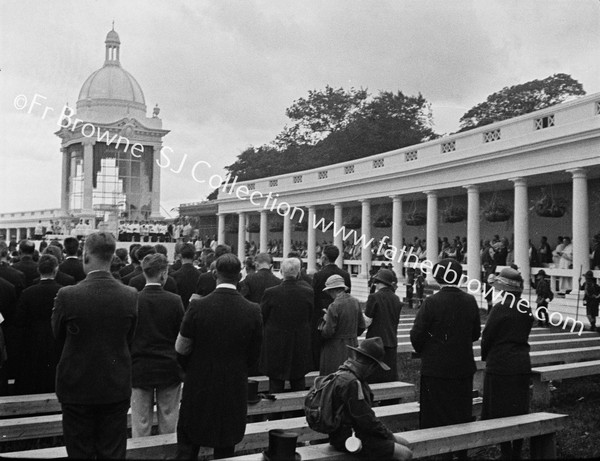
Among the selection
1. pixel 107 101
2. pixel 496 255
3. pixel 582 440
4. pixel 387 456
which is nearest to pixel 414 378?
pixel 582 440

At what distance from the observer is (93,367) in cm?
463

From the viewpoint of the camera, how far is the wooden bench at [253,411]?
19.1 ft

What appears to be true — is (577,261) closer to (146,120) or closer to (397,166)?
(397,166)

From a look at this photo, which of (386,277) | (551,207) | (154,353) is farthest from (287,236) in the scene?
(154,353)

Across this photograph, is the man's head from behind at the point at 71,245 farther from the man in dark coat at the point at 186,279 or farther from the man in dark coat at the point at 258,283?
the man in dark coat at the point at 258,283

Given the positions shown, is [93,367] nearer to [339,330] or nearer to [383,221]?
[339,330]

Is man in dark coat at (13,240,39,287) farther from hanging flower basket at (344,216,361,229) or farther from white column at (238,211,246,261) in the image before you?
white column at (238,211,246,261)

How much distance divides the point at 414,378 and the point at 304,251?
1045 inches

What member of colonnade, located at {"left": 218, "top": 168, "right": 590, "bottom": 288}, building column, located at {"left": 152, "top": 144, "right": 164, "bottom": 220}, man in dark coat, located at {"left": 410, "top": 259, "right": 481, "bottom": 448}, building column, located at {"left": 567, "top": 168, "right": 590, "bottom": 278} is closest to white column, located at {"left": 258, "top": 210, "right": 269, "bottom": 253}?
colonnade, located at {"left": 218, "top": 168, "right": 590, "bottom": 288}

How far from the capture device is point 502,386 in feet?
21.6

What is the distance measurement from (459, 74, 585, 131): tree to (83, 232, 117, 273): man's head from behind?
4780 cm

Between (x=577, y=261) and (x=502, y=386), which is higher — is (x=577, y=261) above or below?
above

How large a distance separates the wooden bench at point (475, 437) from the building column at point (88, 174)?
62347 millimetres

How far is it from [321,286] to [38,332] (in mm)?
3710
